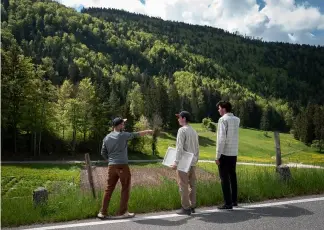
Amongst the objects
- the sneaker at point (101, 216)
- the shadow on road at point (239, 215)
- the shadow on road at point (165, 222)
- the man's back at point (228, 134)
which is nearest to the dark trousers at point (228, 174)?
the man's back at point (228, 134)

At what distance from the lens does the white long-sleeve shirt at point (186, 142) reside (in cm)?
845

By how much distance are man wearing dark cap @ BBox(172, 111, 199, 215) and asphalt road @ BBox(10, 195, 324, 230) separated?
11.8 inches

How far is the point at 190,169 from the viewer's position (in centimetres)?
875

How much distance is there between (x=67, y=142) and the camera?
66.4 m

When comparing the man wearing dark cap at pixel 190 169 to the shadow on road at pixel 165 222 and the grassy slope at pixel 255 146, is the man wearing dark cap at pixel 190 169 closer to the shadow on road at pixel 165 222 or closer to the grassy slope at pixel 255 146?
the shadow on road at pixel 165 222

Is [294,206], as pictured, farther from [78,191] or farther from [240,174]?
[78,191]

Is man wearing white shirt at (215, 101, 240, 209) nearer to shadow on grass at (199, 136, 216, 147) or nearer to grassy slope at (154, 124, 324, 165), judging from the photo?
grassy slope at (154, 124, 324, 165)

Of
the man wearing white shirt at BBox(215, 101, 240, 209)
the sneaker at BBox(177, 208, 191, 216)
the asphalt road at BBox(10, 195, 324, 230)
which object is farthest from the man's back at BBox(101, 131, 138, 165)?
the man wearing white shirt at BBox(215, 101, 240, 209)

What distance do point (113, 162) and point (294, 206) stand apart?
14.9 ft

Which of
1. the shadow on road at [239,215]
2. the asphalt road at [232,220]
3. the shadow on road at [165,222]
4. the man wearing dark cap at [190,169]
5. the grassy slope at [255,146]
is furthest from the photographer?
the grassy slope at [255,146]

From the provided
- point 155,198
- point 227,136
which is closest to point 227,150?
point 227,136

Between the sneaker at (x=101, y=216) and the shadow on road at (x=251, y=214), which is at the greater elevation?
the shadow on road at (x=251, y=214)

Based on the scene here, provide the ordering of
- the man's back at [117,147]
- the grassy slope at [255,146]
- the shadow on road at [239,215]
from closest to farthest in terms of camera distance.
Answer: the shadow on road at [239,215], the man's back at [117,147], the grassy slope at [255,146]

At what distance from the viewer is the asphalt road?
279 inches
